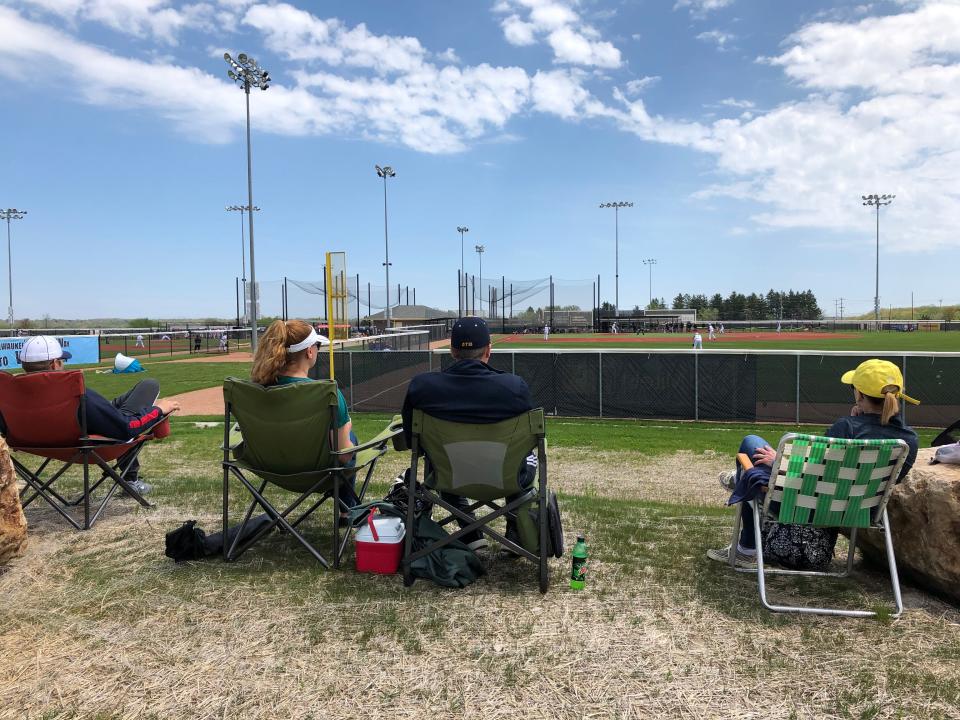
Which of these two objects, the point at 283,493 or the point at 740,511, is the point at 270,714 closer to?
the point at 740,511

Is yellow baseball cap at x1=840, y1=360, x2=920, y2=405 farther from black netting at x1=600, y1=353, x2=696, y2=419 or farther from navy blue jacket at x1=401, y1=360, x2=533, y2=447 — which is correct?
black netting at x1=600, y1=353, x2=696, y2=419

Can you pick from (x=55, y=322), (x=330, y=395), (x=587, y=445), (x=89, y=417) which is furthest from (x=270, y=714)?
(x=55, y=322)

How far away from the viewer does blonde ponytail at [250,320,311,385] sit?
375 cm

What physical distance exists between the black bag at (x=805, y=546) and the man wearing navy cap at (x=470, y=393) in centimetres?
151

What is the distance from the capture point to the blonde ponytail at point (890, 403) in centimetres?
328

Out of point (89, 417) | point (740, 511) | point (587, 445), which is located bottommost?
point (587, 445)

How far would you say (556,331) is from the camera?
60.0 meters

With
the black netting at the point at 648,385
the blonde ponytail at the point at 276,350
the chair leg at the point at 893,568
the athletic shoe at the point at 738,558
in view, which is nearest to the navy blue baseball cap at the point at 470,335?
the blonde ponytail at the point at 276,350

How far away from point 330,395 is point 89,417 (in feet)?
7.14

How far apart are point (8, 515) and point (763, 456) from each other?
14.1 feet

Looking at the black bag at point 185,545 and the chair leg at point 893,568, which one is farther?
the black bag at point 185,545

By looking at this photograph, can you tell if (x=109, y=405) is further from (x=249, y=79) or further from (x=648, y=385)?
(x=249, y=79)

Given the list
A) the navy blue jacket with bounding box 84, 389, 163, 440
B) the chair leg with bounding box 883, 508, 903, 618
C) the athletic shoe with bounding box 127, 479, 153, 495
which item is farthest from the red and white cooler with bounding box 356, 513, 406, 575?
the athletic shoe with bounding box 127, 479, 153, 495

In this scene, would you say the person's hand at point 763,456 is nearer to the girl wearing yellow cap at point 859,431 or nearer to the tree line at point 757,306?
the girl wearing yellow cap at point 859,431
